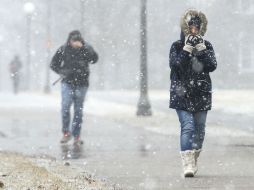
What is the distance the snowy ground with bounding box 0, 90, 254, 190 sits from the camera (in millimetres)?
7655

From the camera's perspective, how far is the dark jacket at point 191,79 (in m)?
7.83

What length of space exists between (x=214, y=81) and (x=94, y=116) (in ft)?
80.1

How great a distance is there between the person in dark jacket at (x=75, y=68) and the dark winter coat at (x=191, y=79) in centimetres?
389

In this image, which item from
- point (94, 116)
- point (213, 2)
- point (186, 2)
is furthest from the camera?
point (186, 2)

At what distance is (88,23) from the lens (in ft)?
138

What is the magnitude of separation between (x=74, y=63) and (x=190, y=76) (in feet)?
13.3

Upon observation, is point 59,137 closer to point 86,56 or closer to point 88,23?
point 86,56

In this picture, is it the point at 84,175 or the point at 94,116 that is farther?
the point at 94,116

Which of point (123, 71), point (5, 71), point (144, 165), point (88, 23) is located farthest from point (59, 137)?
point (5, 71)

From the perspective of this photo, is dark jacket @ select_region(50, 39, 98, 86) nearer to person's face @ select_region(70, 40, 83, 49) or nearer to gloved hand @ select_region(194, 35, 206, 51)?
person's face @ select_region(70, 40, 83, 49)

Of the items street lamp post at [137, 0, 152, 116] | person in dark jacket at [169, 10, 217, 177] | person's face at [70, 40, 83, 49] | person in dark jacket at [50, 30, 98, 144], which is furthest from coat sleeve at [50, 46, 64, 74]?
street lamp post at [137, 0, 152, 116]

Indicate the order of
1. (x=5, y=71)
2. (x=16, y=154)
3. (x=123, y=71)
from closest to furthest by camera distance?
1. (x=16, y=154)
2. (x=123, y=71)
3. (x=5, y=71)

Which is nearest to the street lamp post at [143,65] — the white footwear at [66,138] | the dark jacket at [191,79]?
the white footwear at [66,138]

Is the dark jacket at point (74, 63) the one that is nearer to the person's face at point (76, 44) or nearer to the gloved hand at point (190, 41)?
the person's face at point (76, 44)
